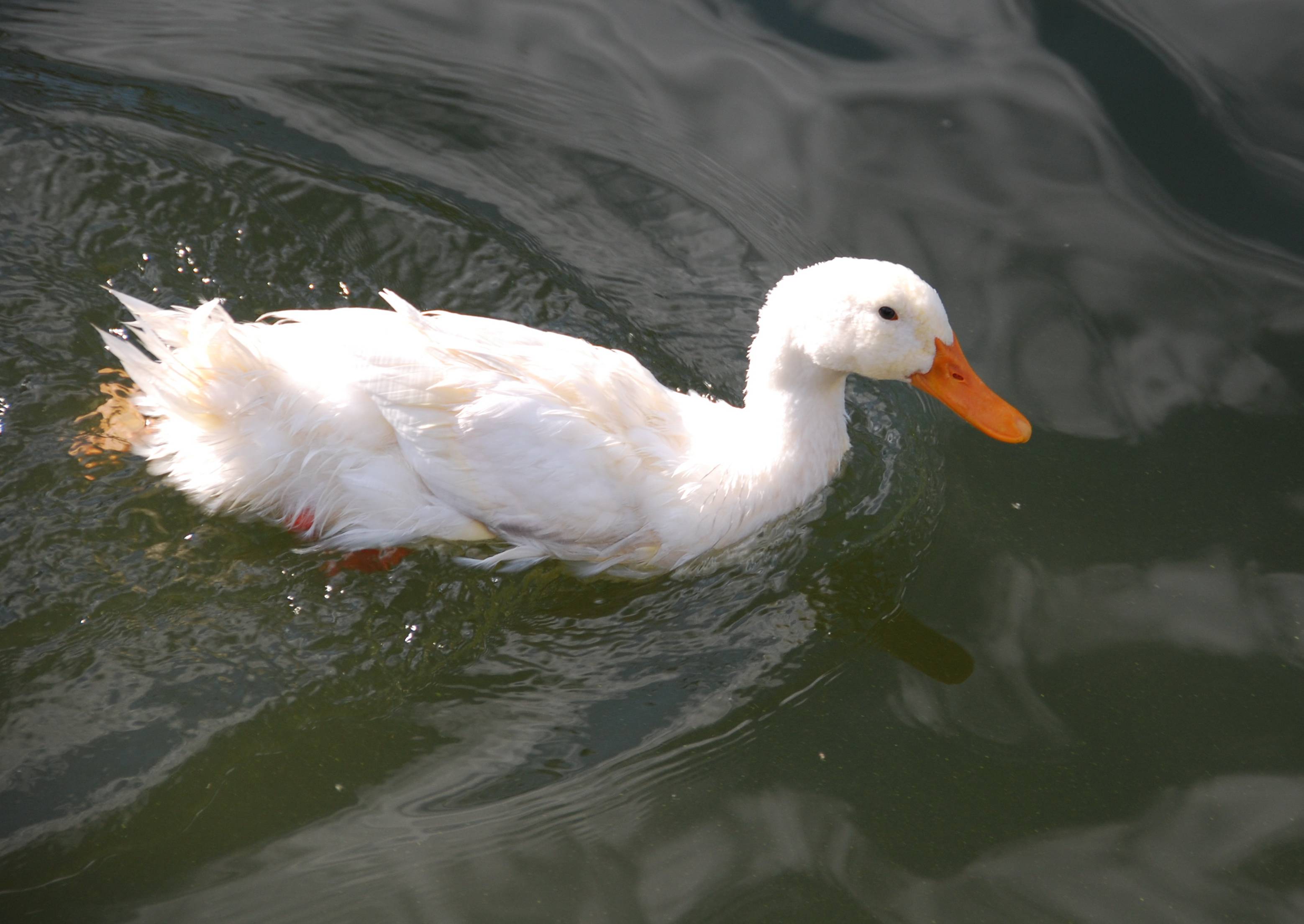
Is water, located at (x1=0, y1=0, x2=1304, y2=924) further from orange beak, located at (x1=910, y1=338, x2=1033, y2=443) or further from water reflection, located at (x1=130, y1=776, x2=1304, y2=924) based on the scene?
orange beak, located at (x1=910, y1=338, x2=1033, y2=443)

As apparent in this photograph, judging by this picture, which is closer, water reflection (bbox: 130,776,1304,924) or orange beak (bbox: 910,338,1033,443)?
water reflection (bbox: 130,776,1304,924)

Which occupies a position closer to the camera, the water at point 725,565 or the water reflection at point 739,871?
the water reflection at point 739,871

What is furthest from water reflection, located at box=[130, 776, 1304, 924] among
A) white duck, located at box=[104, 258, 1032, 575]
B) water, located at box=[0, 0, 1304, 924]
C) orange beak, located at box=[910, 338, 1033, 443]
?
orange beak, located at box=[910, 338, 1033, 443]

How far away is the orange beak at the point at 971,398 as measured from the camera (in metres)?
3.50

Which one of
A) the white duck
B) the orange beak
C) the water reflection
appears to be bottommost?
the water reflection

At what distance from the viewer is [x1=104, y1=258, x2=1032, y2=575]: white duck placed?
11.0 feet

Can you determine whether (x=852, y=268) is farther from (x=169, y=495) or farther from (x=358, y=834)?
(x=169, y=495)

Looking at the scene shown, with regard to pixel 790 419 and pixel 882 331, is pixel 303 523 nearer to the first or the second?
pixel 790 419

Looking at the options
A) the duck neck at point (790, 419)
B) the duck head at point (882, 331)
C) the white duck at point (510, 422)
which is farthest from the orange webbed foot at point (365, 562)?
the duck head at point (882, 331)

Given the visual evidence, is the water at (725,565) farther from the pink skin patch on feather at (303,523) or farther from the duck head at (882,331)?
the duck head at (882,331)

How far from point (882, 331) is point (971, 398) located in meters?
0.42

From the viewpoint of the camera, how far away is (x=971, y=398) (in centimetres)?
352

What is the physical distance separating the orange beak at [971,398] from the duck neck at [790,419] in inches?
12.5

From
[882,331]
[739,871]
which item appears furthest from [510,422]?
[739,871]
